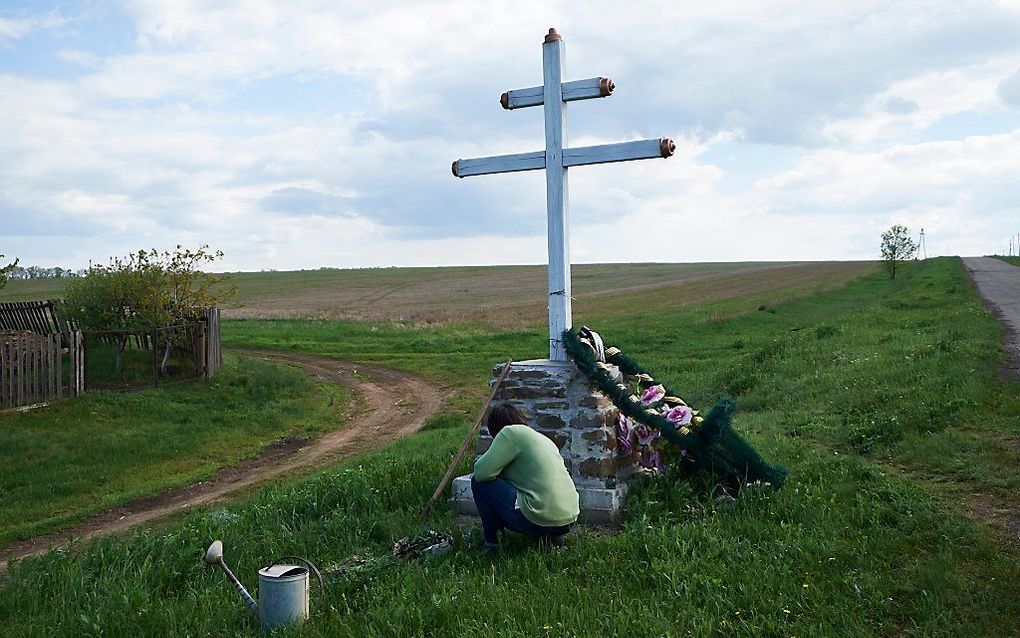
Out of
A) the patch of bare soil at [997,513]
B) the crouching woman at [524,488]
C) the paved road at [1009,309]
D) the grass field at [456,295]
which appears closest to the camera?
the crouching woman at [524,488]

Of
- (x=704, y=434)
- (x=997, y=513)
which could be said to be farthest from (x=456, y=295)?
(x=997, y=513)

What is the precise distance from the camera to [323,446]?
45.6 feet

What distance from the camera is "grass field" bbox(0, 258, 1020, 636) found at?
4.93 meters

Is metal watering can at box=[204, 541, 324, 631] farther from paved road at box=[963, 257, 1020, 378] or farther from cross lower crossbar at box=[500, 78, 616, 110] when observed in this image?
paved road at box=[963, 257, 1020, 378]

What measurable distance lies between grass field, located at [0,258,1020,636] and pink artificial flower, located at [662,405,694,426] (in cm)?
56

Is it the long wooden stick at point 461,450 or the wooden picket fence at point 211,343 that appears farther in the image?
the wooden picket fence at point 211,343

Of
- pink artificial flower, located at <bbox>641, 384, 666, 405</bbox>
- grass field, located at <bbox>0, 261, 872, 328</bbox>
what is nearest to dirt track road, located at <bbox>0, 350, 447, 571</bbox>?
pink artificial flower, located at <bbox>641, 384, 666, 405</bbox>

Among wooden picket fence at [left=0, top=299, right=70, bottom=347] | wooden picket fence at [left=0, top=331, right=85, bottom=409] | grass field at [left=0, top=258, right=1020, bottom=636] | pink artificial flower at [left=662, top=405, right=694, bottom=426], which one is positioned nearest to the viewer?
grass field at [left=0, top=258, right=1020, bottom=636]

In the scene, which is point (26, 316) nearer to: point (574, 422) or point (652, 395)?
point (574, 422)

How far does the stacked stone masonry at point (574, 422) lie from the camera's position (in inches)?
284

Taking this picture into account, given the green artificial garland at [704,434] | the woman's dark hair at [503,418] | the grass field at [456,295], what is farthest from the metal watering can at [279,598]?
the grass field at [456,295]

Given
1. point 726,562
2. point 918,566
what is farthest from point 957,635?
point 726,562

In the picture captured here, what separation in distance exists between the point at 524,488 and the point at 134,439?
32.1 ft

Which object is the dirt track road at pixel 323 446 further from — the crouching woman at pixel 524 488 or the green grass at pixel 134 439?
the crouching woman at pixel 524 488
